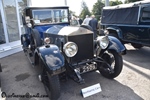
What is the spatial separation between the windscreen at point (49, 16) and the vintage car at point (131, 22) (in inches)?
93.9

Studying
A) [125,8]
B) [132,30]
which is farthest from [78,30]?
[125,8]

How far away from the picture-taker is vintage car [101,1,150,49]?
477cm

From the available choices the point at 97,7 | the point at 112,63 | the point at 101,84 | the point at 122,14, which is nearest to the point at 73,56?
the point at 101,84

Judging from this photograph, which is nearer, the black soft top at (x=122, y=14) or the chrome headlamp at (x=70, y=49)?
the chrome headlamp at (x=70, y=49)

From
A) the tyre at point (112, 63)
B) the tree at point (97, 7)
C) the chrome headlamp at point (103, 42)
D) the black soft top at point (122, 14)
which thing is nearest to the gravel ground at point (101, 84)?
the tyre at point (112, 63)

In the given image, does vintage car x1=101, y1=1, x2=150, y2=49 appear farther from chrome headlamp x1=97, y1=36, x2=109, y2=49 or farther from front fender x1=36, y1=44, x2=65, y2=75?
front fender x1=36, y1=44, x2=65, y2=75

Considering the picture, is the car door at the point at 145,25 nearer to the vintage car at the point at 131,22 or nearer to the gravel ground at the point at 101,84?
the vintage car at the point at 131,22

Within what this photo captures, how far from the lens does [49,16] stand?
4.24m

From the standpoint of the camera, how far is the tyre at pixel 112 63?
3.17m

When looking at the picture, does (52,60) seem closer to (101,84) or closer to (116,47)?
(101,84)

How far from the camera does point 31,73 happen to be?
4.02 metres

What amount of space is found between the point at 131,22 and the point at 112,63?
8.40ft

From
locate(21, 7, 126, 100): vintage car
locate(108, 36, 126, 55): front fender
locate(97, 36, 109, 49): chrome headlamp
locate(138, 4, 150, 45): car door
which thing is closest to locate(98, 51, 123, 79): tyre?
locate(21, 7, 126, 100): vintage car

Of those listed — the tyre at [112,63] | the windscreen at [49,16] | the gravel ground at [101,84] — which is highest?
the windscreen at [49,16]
